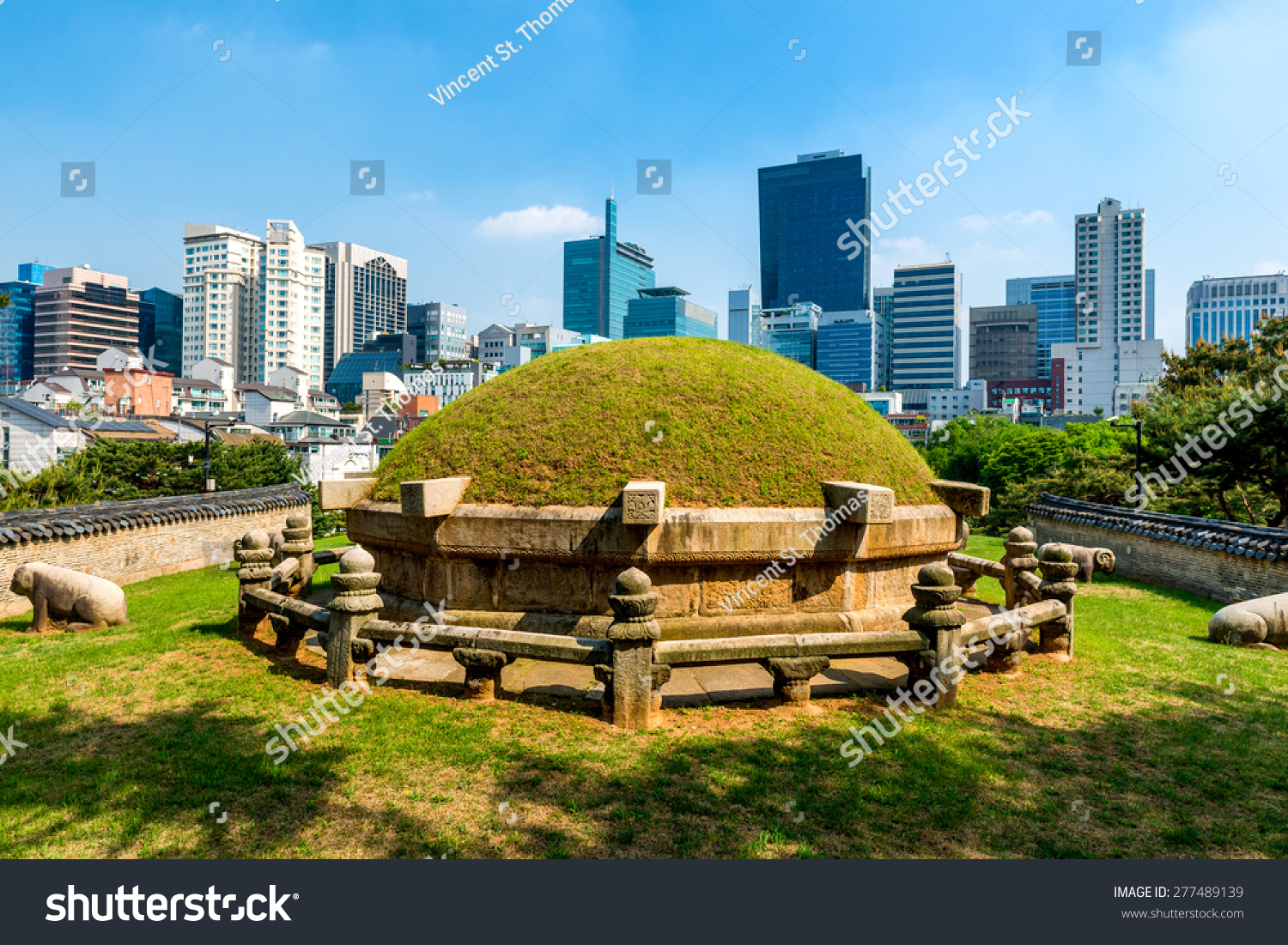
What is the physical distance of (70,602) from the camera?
40.3ft

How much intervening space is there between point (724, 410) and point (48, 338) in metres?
175

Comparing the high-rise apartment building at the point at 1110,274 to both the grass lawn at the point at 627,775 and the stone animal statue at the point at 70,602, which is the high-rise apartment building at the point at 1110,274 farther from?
the stone animal statue at the point at 70,602

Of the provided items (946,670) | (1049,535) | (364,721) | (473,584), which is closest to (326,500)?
(473,584)

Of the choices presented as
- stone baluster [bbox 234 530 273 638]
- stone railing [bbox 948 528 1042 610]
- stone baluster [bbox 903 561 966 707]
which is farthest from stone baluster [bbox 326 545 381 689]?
stone railing [bbox 948 528 1042 610]

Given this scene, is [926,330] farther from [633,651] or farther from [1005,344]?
[633,651]

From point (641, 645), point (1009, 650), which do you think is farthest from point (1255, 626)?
point (641, 645)

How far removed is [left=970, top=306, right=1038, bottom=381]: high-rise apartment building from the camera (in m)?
176

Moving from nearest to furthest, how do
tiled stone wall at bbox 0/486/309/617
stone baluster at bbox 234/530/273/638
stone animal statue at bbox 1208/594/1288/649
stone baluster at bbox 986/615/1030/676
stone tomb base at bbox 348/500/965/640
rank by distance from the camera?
stone tomb base at bbox 348/500/965/640 → stone baluster at bbox 986/615/1030/676 → stone baluster at bbox 234/530/273/638 → stone animal statue at bbox 1208/594/1288/649 → tiled stone wall at bbox 0/486/309/617

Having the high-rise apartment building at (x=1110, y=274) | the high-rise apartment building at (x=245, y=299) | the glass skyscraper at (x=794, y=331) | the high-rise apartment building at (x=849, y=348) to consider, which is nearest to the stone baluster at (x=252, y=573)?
the high-rise apartment building at (x=245, y=299)

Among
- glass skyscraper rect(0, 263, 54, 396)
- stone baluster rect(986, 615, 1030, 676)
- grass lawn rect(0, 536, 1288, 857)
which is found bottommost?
grass lawn rect(0, 536, 1288, 857)

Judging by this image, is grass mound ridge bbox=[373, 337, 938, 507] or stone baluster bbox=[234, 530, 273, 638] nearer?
grass mound ridge bbox=[373, 337, 938, 507]

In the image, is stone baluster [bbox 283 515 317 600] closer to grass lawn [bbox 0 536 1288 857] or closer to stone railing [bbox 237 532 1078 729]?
grass lawn [bbox 0 536 1288 857]

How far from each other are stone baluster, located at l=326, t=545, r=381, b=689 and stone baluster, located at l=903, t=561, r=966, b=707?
6.15m

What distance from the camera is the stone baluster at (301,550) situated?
1242cm
